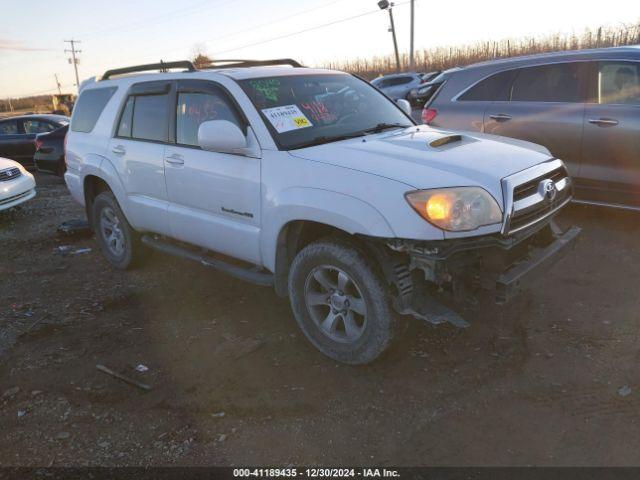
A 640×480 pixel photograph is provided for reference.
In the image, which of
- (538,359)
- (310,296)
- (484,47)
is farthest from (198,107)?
(484,47)

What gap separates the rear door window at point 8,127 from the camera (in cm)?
1266

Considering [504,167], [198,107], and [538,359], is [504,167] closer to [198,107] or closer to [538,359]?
[538,359]

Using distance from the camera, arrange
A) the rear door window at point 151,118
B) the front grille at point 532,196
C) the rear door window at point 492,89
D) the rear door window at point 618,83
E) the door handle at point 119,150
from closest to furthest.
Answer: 1. the front grille at point 532,196
2. the rear door window at point 151,118
3. the door handle at point 119,150
4. the rear door window at point 618,83
5. the rear door window at point 492,89

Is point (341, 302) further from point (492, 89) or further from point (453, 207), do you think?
point (492, 89)

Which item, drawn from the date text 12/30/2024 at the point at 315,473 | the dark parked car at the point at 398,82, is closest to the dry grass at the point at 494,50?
the dark parked car at the point at 398,82

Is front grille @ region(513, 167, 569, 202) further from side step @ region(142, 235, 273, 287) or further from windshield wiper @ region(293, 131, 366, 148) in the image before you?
side step @ region(142, 235, 273, 287)

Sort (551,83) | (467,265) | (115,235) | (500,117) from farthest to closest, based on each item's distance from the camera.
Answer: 1. (500,117)
2. (551,83)
3. (115,235)
4. (467,265)

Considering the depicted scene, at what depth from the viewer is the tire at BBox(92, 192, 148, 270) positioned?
16.9ft

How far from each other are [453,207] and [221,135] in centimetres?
159

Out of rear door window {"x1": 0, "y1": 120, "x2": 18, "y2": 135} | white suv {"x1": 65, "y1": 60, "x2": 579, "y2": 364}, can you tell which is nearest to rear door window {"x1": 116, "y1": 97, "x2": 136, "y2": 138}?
white suv {"x1": 65, "y1": 60, "x2": 579, "y2": 364}

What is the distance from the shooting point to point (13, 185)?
828 cm

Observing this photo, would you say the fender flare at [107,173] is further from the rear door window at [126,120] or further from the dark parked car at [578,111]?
the dark parked car at [578,111]

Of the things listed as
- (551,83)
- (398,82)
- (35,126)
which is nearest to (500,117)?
(551,83)

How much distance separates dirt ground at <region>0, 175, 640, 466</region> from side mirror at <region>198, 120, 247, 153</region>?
4.68 feet
